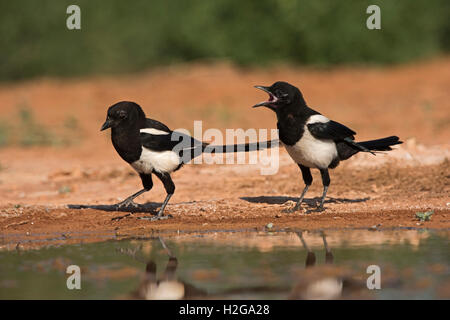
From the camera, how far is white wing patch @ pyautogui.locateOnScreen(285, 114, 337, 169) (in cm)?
698

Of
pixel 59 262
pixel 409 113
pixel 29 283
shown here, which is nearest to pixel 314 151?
pixel 59 262

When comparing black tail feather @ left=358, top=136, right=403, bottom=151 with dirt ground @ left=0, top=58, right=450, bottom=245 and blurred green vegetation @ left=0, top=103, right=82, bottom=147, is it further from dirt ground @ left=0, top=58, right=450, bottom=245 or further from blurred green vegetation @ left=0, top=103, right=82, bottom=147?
blurred green vegetation @ left=0, top=103, right=82, bottom=147

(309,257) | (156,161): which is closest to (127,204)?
(156,161)

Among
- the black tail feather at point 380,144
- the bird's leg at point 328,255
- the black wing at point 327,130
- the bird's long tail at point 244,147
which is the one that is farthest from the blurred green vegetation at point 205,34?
the bird's leg at point 328,255

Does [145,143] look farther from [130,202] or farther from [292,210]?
[292,210]

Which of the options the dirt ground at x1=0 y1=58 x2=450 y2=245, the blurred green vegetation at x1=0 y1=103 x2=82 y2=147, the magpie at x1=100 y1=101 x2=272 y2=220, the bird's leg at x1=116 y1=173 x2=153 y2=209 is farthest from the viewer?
the blurred green vegetation at x1=0 y1=103 x2=82 y2=147

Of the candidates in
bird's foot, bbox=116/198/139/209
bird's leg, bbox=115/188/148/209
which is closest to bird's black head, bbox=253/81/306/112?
bird's leg, bbox=115/188/148/209

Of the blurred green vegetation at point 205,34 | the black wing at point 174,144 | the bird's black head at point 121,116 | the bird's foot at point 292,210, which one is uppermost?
the blurred green vegetation at point 205,34

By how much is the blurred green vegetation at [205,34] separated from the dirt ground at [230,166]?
0.53 meters

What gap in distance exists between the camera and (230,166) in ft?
32.2

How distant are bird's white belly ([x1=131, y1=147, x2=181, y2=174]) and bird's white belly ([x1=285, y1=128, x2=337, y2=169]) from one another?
1.08 m

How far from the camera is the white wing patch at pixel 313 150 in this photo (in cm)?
698

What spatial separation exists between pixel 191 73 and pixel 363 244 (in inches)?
530

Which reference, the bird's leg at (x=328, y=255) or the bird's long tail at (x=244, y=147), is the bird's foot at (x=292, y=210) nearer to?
the bird's long tail at (x=244, y=147)
